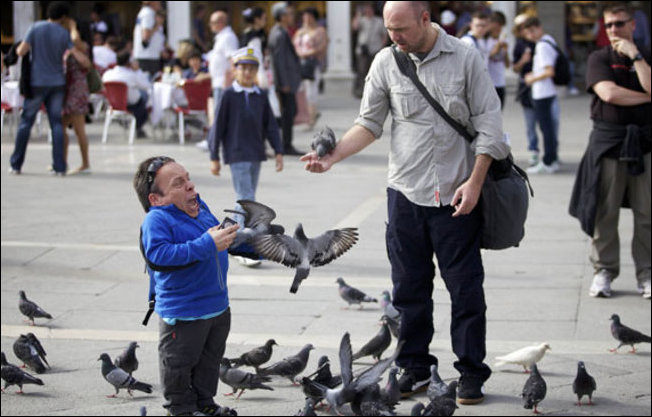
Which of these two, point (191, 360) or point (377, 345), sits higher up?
point (191, 360)

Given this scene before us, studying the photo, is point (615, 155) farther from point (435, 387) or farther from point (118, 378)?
point (118, 378)

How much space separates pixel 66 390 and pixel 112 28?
22718 mm

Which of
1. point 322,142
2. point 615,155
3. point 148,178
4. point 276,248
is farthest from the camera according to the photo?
point 615,155

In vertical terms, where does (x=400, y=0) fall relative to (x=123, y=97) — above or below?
above

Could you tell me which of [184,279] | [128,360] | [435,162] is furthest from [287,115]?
[184,279]

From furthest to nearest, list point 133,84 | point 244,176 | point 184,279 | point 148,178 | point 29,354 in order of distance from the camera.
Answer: point 133,84
point 244,176
point 29,354
point 184,279
point 148,178

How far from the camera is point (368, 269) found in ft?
28.5

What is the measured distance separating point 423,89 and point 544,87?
836cm

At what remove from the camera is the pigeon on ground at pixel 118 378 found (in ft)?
17.8

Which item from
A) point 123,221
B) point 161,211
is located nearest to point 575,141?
point 123,221

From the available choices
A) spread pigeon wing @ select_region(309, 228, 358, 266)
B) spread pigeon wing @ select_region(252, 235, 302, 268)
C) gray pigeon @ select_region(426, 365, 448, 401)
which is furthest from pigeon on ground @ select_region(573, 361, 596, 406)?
spread pigeon wing @ select_region(252, 235, 302, 268)

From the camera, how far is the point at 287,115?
15031 mm

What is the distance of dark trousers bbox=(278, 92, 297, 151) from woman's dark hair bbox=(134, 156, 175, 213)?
1120cm

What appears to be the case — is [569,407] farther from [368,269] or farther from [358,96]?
[358,96]
